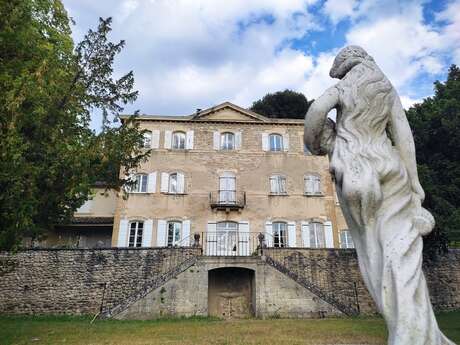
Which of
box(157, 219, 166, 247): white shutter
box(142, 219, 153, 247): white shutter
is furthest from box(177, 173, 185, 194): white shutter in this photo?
box(142, 219, 153, 247): white shutter

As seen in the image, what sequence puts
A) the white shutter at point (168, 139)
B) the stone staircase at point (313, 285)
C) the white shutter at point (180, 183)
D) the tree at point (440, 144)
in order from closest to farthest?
the stone staircase at point (313, 285) < the tree at point (440, 144) < the white shutter at point (180, 183) < the white shutter at point (168, 139)

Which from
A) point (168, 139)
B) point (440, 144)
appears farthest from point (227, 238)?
point (440, 144)

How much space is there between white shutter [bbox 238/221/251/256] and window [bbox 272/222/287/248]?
6.06ft

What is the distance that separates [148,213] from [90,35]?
15.8 metres

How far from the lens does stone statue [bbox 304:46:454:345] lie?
78.5 inches

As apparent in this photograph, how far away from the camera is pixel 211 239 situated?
962 inches

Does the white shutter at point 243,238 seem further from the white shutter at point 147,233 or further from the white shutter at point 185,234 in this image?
the white shutter at point 147,233

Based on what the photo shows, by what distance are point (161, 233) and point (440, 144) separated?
19944 mm

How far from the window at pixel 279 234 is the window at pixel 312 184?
3.12 metres

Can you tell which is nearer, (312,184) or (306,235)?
(306,235)

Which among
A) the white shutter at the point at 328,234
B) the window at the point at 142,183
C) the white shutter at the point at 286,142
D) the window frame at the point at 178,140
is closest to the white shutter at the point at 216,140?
the window frame at the point at 178,140

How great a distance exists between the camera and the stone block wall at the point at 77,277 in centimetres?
1728

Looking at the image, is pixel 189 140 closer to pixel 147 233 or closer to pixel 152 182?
pixel 152 182

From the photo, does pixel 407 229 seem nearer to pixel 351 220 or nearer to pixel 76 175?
pixel 351 220
